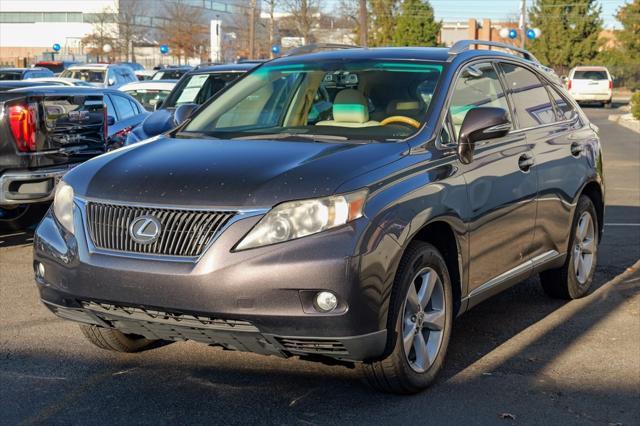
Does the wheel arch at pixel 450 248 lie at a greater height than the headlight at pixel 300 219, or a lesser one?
lesser

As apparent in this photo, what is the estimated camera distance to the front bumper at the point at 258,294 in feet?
14.4

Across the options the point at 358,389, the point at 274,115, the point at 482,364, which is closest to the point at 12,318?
the point at 274,115

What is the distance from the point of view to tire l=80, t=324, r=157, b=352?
559 cm

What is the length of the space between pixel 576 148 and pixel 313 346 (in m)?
3.26

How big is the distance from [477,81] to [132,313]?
8.73ft

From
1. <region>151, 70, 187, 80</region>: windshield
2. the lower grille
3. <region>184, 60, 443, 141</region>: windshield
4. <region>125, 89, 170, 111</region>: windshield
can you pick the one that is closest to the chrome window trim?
the lower grille

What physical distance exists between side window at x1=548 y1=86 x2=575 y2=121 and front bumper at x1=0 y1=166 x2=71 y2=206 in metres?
4.51

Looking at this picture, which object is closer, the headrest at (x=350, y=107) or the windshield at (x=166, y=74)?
the headrest at (x=350, y=107)

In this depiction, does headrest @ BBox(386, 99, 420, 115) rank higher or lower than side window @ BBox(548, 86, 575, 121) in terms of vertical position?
higher

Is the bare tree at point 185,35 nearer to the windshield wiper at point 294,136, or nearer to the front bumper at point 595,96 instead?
the front bumper at point 595,96

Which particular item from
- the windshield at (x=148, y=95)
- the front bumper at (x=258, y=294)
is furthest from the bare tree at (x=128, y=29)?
the front bumper at (x=258, y=294)

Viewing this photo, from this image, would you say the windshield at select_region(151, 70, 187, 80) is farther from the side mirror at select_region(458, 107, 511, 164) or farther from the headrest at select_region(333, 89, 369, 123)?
the side mirror at select_region(458, 107, 511, 164)

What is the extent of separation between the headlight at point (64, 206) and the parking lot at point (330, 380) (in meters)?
0.87

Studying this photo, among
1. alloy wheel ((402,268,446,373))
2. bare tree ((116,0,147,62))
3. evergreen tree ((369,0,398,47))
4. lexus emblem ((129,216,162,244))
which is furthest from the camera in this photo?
bare tree ((116,0,147,62))
